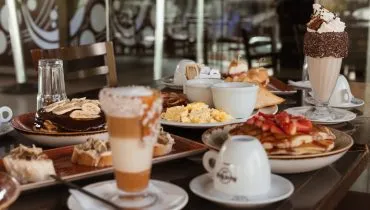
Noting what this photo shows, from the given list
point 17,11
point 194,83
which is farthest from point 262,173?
point 17,11

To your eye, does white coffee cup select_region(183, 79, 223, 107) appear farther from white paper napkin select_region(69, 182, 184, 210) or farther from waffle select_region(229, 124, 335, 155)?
white paper napkin select_region(69, 182, 184, 210)

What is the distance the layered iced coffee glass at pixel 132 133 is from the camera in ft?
3.14

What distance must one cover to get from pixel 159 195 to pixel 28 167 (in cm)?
31

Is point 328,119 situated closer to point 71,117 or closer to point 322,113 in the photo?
point 322,113

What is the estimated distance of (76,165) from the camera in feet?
4.40

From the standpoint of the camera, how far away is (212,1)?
8.19m

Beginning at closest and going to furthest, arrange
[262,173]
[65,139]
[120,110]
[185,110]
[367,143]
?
[120,110] → [262,173] → [65,139] → [367,143] → [185,110]

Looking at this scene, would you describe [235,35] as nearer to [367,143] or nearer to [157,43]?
[157,43]

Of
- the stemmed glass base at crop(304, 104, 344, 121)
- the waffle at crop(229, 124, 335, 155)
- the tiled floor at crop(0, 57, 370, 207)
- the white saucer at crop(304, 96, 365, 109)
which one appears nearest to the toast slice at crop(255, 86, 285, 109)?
the stemmed glass base at crop(304, 104, 344, 121)

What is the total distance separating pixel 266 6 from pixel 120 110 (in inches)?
292

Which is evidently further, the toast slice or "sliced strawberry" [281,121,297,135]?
the toast slice

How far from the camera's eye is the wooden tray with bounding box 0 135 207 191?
124 cm

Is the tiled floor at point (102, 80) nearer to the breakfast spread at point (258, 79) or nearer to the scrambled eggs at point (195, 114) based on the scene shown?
the breakfast spread at point (258, 79)

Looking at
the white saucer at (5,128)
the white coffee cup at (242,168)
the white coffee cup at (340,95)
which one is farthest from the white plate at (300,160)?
the white coffee cup at (340,95)
